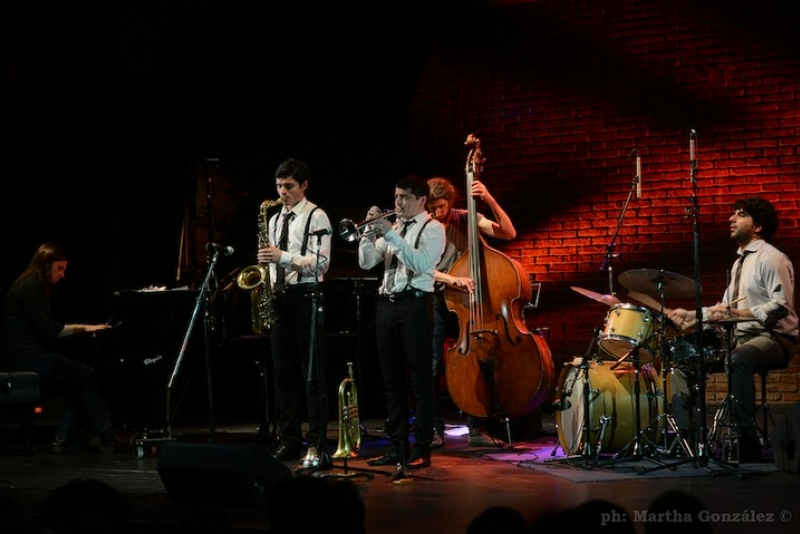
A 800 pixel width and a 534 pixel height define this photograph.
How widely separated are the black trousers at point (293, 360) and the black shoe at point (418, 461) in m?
0.61

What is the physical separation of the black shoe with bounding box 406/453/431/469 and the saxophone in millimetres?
1323

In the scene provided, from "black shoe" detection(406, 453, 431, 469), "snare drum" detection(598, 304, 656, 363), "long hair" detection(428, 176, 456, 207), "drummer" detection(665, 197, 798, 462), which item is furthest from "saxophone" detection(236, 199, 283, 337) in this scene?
"drummer" detection(665, 197, 798, 462)

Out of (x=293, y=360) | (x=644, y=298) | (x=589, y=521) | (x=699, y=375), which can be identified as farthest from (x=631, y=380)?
(x=589, y=521)

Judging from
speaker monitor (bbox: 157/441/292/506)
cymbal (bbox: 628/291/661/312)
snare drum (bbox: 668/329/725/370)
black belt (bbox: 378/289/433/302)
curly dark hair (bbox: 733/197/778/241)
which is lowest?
speaker monitor (bbox: 157/441/292/506)

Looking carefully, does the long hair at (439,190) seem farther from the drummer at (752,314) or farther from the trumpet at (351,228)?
the drummer at (752,314)

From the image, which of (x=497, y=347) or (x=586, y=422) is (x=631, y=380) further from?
(x=497, y=347)

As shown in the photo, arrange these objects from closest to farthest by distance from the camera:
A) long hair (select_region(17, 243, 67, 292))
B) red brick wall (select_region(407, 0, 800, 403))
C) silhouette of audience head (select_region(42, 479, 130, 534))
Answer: silhouette of audience head (select_region(42, 479, 130, 534)), long hair (select_region(17, 243, 67, 292)), red brick wall (select_region(407, 0, 800, 403))

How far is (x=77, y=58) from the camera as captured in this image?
913 centimetres

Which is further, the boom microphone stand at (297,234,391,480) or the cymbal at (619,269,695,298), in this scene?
the cymbal at (619,269,695,298)

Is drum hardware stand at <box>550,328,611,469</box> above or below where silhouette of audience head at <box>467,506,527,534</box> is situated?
below

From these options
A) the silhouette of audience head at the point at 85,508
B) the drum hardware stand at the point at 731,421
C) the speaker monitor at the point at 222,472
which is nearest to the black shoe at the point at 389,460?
the speaker monitor at the point at 222,472

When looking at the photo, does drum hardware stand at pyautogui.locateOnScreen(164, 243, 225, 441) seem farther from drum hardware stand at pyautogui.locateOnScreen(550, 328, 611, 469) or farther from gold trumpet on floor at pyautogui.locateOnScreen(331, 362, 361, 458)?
drum hardware stand at pyautogui.locateOnScreen(550, 328, 611, 469)

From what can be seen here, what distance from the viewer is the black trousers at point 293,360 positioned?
20.6 feet

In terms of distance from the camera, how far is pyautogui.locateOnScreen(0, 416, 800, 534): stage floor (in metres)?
4.55
